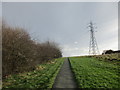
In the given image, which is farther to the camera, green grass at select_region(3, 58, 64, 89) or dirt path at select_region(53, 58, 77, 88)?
green grass at select_region(3, 58, 64, 89)

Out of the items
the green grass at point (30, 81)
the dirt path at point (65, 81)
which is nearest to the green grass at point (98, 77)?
the dirt path at point (65, 81)

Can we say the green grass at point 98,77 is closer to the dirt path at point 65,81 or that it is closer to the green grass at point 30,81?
the dirt path at point 65,81

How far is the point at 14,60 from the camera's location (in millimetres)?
6965

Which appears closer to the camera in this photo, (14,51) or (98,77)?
(98,77)

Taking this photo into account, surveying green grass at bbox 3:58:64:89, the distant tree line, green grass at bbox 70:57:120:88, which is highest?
the distant tree line

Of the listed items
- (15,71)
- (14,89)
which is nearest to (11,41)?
(15,71)

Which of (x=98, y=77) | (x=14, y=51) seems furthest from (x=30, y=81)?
(x=98, y=77)

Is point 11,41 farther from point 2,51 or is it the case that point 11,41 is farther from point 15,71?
point 15,71

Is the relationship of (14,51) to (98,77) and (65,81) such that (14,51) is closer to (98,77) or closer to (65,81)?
(65,81)

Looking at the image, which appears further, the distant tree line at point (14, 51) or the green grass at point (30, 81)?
the distant tree line at point (14, 51)

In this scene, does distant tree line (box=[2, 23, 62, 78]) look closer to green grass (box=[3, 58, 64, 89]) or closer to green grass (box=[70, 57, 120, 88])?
green grass (box=[3, 58, 64, 89])

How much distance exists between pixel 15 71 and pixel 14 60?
4.13 feet

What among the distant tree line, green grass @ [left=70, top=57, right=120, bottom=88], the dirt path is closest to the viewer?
green grass @ [left=70, top=57, right=120, bottom=88]

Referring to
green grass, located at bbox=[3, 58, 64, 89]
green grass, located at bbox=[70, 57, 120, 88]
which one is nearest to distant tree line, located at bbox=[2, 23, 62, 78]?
green grass, located at bbox=[3, 58, 64, 89]
